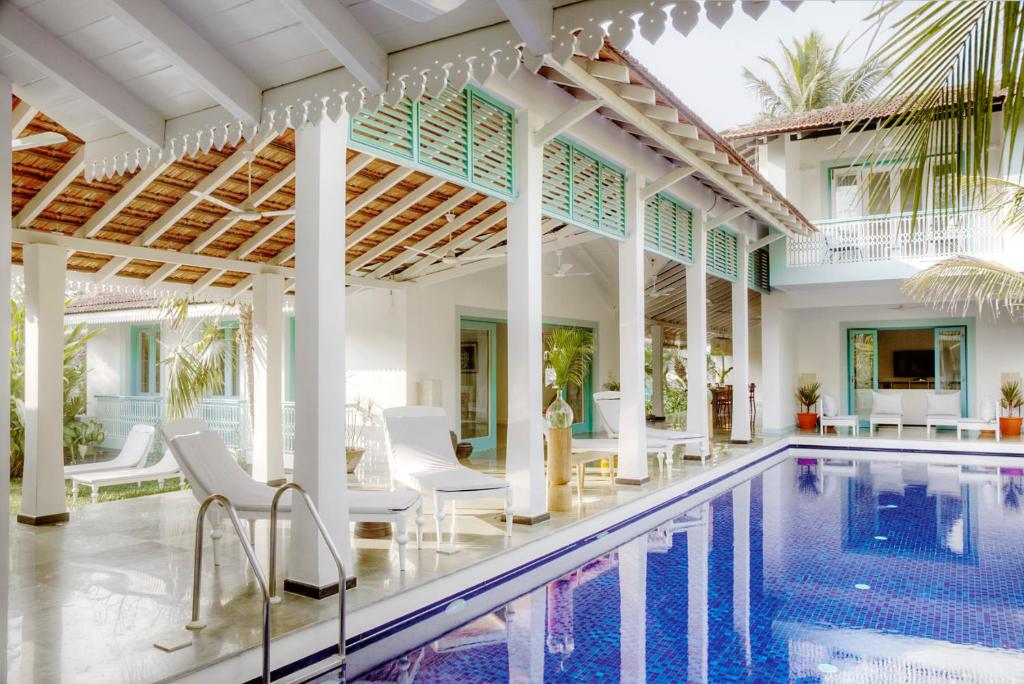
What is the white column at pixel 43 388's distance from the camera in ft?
26.0

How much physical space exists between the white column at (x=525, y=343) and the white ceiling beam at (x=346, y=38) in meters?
3.96

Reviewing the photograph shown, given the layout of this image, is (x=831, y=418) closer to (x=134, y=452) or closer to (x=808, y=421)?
(x=808, y=421)

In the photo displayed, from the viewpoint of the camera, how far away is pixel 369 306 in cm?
1316

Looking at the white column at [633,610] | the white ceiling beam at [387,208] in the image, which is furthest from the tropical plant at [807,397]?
the white ceiling beam at [387,208]

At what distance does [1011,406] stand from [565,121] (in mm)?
14885

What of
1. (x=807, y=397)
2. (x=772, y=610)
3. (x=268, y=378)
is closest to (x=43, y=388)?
(x=268, y=378)

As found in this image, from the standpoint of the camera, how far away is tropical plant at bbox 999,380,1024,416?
55.8 ft

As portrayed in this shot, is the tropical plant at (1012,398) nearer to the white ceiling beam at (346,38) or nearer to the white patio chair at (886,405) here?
the white patio chair at (886,405)

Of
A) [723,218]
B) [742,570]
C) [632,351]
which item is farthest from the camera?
[723,218]

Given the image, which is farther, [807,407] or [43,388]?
[807,407]

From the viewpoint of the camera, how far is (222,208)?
8977 mm

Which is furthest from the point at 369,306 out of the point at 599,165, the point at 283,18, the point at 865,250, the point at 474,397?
the point at 865,250

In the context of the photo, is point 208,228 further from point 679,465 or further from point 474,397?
point 679,465

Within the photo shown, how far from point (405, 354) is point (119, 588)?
24.3ft
